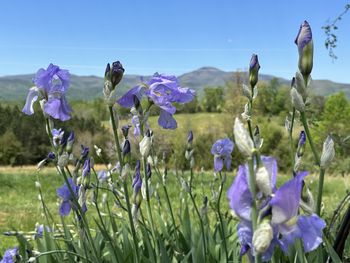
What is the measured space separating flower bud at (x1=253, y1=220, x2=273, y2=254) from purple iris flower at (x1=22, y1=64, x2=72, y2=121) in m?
1.02

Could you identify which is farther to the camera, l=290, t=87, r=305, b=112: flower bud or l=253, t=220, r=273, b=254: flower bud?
l=290, t=87, r=305, b=112: flower bud

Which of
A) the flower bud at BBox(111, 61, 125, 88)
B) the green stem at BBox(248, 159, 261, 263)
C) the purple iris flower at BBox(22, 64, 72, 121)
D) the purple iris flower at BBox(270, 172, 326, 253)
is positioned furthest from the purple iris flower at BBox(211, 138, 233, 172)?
the green stem at BBox(248, 159, 261, 263)

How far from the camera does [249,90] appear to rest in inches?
51.7

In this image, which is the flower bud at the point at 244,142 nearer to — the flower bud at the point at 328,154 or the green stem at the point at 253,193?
the green stem at the point at 253,193

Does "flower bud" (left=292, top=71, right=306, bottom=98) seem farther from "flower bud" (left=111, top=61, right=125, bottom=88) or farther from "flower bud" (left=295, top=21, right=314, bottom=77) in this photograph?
"flower bud" (left=111, top=61, right=125, bottom=88)

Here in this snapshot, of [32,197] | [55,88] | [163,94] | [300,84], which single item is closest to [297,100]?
[300,84]

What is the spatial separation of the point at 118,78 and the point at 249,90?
1.22 ft

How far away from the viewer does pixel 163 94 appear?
4.75ft

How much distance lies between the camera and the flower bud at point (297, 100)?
1.01 m

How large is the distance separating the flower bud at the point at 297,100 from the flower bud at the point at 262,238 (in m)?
0.45

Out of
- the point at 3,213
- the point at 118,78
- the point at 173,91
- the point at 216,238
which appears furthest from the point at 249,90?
the point at 3,213

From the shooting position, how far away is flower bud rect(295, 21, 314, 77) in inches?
39.2

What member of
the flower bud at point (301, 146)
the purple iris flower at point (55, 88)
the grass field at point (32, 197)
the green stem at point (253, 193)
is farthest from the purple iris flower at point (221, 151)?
the grass field at point (32, 197)

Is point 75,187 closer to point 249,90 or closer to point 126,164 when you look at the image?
point 126,164
